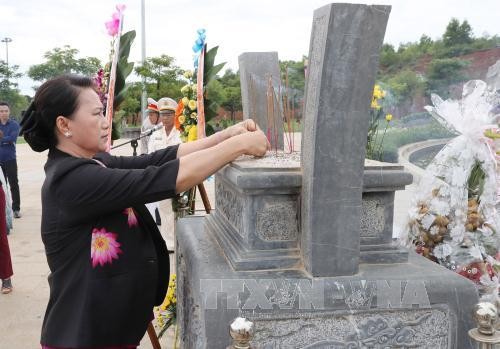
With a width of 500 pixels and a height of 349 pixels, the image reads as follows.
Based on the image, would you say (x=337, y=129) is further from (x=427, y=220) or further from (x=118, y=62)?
(x=118, y=62)

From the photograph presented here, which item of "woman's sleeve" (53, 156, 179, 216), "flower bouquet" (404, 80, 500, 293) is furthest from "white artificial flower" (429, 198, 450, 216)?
"woman's sleeve" (53, 156, 179, 216)

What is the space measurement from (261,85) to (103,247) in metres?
1.66

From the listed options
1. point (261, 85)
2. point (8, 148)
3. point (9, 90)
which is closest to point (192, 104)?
point (261, 85)

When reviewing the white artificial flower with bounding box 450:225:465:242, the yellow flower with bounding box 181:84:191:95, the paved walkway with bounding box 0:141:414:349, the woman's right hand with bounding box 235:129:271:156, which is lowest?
the paved walkway with bounding box 0:141:414:349

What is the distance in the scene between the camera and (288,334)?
5.39 feet

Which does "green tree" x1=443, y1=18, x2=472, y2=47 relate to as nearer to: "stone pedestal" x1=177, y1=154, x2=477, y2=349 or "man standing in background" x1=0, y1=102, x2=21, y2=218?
"man standing in background" x1=0, y1=102, x2=21, y2=218

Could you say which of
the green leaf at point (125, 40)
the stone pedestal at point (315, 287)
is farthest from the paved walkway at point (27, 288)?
the green leaf at point (125, 40)

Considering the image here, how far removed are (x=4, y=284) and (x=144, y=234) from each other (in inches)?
121

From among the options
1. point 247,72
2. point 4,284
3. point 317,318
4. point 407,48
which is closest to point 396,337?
point 317,318

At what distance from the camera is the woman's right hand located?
1724 mm

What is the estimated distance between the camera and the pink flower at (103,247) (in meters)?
1.61

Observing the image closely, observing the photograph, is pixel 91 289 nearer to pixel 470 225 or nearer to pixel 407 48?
pixel 470 225

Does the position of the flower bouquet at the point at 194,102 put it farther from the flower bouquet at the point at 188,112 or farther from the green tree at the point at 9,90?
the green tree at the point at 9,90

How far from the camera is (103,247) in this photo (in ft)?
5.34
